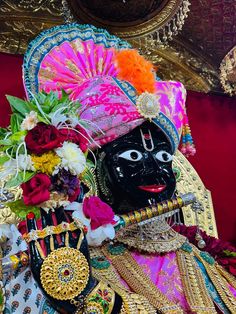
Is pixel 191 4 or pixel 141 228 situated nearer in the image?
pixel 141 228

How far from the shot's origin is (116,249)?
5.55 ft

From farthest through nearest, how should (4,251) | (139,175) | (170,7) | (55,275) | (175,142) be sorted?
(170,7) < (175,142) < (139,175) < (4,251) < (55,275)

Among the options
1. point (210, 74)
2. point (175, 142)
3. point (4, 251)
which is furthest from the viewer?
point (210, 74)

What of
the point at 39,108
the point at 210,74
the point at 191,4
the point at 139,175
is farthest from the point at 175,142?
the point at 210,74

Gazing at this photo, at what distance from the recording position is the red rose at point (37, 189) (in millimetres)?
1277

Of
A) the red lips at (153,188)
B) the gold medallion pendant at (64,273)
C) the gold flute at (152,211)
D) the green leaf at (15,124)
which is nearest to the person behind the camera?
the gold medallion pendant at (64,273)

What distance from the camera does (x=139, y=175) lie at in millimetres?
1654

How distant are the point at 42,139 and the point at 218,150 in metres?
1.71

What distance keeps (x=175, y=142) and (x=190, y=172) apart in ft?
2.10

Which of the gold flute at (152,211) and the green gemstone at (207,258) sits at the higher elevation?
the gold flute at (152,211)

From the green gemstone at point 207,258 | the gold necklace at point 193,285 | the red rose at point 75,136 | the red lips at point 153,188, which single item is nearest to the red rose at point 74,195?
the red rose at point 75,136

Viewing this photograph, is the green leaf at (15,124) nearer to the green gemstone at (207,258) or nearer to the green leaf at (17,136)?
the green leaf at (17,136)

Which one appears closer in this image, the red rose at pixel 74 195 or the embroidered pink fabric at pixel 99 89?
the red rose at pixel 74 195

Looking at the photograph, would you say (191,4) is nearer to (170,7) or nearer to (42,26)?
(170,7)
